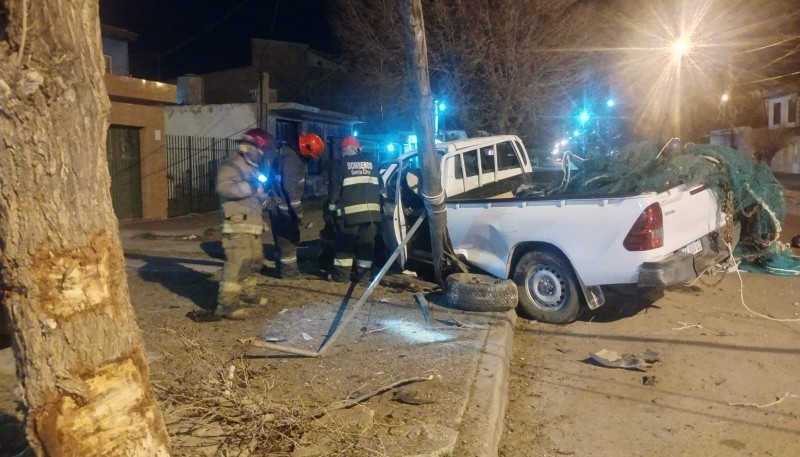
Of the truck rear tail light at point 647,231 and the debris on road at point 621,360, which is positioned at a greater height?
the truck rear tail light at point 647,231

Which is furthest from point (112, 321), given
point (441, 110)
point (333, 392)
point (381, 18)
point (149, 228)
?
point (381, 18)

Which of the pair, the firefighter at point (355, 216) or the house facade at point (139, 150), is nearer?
the firefighter at point (355, 216)

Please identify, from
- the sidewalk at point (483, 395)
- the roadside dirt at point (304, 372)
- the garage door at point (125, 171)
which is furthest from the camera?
the garage door at point (125, 171)

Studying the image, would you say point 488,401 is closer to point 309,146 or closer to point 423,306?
point 423,306

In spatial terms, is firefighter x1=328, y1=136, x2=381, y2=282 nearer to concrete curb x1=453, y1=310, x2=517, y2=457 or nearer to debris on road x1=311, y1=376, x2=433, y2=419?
concrete curb x1=453, y1=310, x2=517, y2=457

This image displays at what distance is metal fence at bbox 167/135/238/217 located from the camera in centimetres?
1788

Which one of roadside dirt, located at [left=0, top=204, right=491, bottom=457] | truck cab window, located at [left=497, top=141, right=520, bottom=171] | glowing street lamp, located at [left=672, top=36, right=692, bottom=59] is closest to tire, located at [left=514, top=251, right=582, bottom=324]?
roadside dirt, located at [left=0, top=204, right=491, bottom=457]

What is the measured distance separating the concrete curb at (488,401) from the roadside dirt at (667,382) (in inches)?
6.1

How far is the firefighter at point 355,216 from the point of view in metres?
8.23

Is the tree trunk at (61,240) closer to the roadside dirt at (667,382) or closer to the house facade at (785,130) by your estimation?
the roadside dirt at (667,382)

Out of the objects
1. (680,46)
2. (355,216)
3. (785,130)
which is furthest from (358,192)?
(785,130)

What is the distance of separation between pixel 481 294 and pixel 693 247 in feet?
6.80

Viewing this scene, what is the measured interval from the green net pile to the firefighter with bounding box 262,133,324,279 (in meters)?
3.10

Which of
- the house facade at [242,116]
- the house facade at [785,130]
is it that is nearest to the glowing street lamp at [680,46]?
the house facade at [242,116]
